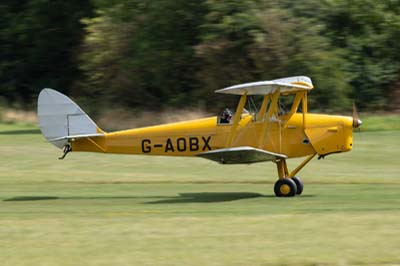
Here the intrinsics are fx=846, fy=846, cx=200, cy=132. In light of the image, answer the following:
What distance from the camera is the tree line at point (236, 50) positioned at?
3594cm

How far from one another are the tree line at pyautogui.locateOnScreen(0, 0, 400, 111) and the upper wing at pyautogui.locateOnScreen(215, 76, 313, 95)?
1784 cm

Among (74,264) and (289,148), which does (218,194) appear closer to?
(289,148)

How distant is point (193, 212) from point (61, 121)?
4620 mm

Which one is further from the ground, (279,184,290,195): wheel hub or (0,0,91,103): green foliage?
(0,0,91,103): green foliage

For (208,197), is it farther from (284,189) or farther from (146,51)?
(146,51)

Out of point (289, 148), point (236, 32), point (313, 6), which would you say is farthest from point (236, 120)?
point (313, 6)

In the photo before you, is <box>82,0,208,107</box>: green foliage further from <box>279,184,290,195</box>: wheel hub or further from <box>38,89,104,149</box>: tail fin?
<box>279,184,290,195</box>: wheel hub

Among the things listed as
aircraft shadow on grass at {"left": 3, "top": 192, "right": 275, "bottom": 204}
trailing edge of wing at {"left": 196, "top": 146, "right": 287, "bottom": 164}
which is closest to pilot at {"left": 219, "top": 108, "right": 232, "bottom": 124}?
trailing edge of wing at {"left": 196, "top": 146, "right": 287, "bottom": 164}

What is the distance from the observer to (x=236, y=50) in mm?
36875

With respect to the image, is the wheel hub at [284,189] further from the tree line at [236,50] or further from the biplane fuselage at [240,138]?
the tree line at [236,50]

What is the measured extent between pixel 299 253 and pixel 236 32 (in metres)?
26.1

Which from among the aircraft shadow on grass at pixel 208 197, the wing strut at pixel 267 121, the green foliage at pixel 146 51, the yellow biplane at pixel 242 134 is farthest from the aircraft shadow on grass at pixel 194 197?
the green foliage at pixel 146 51

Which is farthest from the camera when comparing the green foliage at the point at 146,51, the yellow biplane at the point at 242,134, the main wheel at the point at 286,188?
the green foliage at the point at 146,51

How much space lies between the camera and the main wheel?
1738 centimetres
